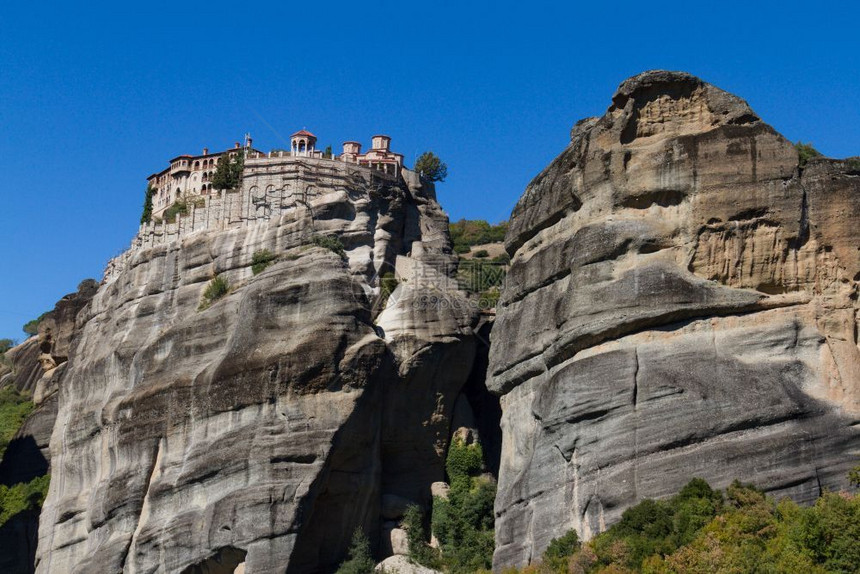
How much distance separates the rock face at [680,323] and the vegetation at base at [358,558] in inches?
300

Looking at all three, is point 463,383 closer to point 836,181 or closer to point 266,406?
point 266,406

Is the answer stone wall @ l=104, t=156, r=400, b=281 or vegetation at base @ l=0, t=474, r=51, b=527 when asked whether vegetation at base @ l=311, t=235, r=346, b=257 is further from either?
vegetation at base @ l=0, t=474, r=51, b=527

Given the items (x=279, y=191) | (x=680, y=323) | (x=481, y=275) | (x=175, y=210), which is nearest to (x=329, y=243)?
(x=279, y=191)

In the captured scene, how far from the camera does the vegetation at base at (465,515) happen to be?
5959 centimetres

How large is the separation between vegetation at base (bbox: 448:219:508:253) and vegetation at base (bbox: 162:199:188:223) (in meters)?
14.1

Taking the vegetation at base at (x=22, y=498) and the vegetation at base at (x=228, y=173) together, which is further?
the vegetation at base at (x=22, y=498)

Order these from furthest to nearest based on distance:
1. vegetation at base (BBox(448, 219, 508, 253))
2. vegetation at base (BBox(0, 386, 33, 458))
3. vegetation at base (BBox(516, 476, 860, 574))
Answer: vegetation at base (BBox(448, 219, 508, 253))
vegetation at base (BBox(0, 386, 33, 458))
vegetation at base (BBox(516, 476, 860, 574))

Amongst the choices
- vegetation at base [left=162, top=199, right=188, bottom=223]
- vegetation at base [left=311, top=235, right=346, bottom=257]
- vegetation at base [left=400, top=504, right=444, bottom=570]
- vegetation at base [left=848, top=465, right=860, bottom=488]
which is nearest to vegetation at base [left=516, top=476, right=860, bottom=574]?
vegetation at base [left=848, top=465, right=860, bottom=488]

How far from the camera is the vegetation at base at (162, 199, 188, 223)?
71000 millimetres

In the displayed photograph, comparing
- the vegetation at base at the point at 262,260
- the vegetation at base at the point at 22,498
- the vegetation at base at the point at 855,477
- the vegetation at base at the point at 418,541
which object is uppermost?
the vegetation at base at the point at 262,260

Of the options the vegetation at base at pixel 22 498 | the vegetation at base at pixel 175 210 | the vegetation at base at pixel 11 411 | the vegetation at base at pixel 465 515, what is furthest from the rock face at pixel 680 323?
the vegetation at base at pixel 11 411

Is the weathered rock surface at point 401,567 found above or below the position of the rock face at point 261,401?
below

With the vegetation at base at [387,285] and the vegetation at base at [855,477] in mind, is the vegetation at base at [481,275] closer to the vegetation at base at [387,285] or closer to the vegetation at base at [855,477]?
the vegetation at base at [387,285]

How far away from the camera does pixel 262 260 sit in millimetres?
65438
